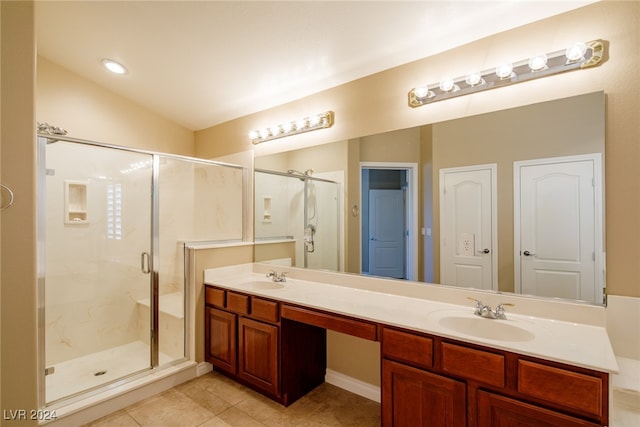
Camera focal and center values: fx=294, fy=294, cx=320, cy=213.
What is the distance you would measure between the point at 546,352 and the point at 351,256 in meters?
1.34

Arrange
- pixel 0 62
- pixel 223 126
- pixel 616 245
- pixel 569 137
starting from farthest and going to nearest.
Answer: pixel 223 126 → pixel 569 137 → pixel 616 245 → pixel 0 62

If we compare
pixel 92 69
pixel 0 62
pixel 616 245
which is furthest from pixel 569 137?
pixel 92 69

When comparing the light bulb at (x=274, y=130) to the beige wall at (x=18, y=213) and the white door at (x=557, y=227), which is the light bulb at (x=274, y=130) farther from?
the white door at (x=557, y=227)

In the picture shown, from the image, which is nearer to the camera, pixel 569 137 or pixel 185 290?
pixel 569 137

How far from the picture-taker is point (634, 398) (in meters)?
1.17

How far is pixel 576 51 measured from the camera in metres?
1.46

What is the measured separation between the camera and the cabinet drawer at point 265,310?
2.05m

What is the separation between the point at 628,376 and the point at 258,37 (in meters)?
2.73

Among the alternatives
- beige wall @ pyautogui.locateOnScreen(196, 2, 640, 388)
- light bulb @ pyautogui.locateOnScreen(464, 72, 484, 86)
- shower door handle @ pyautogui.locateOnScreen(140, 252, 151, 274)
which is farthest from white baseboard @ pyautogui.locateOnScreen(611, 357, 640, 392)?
shower door handle @ pyautogui.locateOnScreen(140, 252, 151, 274)

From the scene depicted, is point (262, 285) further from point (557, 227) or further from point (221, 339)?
point (557, 227)

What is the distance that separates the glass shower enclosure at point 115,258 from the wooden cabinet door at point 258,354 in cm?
63

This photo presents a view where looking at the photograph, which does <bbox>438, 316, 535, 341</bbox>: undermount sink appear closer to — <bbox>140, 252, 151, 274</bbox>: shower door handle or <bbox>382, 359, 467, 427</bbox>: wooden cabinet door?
<bbox>382, 359, 467, 427</bbox>: wooden cabinet door

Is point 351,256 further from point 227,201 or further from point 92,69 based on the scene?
point 92,69

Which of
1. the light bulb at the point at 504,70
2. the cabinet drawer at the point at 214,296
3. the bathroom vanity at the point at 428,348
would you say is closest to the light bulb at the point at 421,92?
the light bulb at the point at 504,70
